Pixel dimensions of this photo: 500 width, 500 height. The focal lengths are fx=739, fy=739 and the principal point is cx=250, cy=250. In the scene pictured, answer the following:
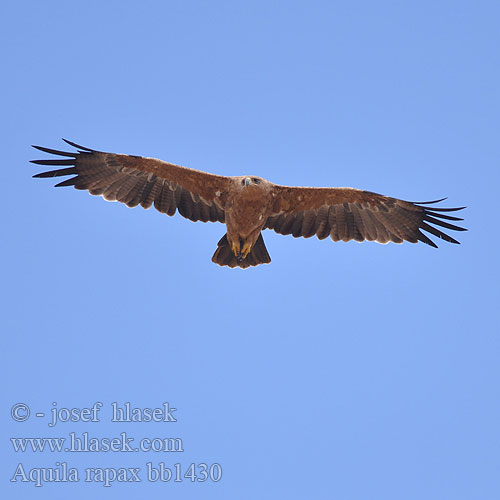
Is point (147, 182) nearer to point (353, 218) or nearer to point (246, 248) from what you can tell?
point (246, 248)

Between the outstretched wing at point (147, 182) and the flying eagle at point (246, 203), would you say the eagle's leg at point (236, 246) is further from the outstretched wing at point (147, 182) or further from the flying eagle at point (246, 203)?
the outstretched wing at point (147, 182)

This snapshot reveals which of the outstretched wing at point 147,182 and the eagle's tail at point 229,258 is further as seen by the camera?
the eagle's tail at point 229,258

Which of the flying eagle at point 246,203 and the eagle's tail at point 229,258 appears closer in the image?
the flying eagle at point 246,203

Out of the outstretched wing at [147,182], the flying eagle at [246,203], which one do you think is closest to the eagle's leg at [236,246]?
the flying eagle at [246,203]

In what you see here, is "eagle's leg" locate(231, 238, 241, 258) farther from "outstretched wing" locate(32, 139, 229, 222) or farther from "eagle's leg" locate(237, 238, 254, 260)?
"outstretched wing" locate(32, 139, 229, 222)

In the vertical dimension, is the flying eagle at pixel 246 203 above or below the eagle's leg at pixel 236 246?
above

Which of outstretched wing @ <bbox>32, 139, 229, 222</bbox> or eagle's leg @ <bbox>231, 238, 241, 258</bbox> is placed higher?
outstretched wing @ <bbox>32, 139, 229, 222</bbox>

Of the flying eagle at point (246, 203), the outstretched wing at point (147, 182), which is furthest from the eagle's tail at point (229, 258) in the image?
the outstretched wing at point (147, 182)

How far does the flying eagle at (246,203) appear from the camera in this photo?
11.1 m

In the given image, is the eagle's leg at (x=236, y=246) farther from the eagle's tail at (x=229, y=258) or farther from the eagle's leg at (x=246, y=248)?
the eagle's tail at (x=229, y=258)

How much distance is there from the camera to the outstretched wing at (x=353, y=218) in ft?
38.7

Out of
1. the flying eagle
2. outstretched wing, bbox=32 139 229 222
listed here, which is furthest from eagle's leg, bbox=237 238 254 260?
outstretched wing, bbox=32 139 229 222

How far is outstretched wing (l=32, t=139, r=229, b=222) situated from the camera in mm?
11164

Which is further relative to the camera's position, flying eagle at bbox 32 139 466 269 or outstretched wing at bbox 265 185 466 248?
outstretched wing at bbox 265 185 466 248
